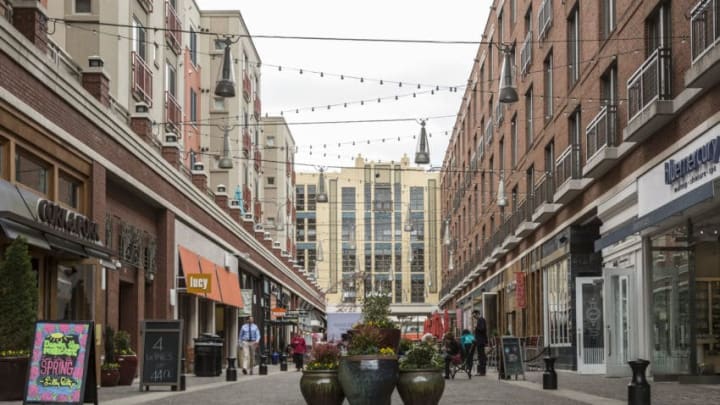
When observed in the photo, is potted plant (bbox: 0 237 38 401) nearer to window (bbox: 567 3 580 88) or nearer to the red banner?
window (bbox: 567 3 580 88)

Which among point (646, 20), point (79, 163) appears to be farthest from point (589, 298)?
point (79, 163)

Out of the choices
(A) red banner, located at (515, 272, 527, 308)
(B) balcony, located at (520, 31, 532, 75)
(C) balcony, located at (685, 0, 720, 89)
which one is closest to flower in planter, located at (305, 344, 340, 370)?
(C) balcony, located at (685, 0, 720, 89)

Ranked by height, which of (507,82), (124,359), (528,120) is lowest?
(124,359)

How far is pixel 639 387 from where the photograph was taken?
43.9 feet

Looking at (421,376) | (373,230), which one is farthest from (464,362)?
(373,230)

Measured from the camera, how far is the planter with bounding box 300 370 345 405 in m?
14.6

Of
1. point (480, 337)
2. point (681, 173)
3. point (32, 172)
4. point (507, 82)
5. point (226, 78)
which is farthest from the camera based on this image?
point (480, 337)

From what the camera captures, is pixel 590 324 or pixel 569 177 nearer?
pixel 590 324

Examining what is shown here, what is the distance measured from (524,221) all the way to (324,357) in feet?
88.8

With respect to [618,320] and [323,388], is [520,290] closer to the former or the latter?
[618,320]

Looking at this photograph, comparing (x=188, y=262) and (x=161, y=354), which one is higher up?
(x=188, y=262)

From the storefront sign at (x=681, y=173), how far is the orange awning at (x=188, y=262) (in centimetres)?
1500

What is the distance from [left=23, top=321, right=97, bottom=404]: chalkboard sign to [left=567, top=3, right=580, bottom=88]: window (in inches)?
843

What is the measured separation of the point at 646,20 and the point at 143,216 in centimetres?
1418
